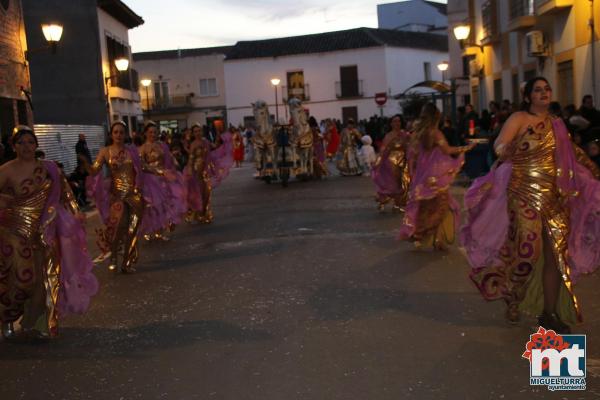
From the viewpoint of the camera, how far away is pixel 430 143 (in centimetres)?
987

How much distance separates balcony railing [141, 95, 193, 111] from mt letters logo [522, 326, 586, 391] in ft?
197

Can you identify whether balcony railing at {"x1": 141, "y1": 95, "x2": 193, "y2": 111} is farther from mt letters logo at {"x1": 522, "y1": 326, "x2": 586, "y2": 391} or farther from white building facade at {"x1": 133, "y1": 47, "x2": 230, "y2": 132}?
mt letters logo at {"x1": 522, "y1": 326, "x2": 586, "y2": 391}

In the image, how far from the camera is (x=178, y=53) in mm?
68812

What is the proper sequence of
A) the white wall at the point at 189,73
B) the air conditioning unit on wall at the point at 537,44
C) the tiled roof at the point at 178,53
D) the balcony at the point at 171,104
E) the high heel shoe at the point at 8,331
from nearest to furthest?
the high heel shoe at the point at 8,331
the air conditioning unit on wall at the point at 537,44
the balcony at the point at 171,104
the white wall at the point at 189,73
the tiled roof at the point at 178,53

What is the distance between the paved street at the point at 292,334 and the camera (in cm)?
498

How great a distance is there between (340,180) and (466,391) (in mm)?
19076

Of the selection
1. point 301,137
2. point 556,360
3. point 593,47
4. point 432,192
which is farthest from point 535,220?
point 301,137

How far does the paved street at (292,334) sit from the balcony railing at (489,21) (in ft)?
60.7

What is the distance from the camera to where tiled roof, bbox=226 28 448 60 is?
2329 inches

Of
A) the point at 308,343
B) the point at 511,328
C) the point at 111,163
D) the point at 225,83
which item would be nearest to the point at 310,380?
the point at 308,343

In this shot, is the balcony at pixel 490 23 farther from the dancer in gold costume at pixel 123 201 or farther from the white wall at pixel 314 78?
the white wall at pixel 314 78

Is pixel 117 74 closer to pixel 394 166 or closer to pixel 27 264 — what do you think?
pixel 394 166

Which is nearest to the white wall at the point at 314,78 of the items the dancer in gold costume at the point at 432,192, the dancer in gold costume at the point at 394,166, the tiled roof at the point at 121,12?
the tiled roof at the point at 121,12

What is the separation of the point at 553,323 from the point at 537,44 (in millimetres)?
16167
